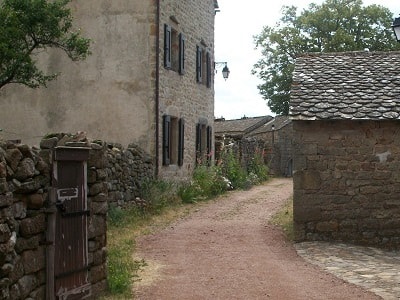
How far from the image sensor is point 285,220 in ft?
43.3

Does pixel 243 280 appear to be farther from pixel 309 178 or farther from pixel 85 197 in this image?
pixel 309 178

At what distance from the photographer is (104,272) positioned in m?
6.90

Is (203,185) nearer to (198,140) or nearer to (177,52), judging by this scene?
(198,140)

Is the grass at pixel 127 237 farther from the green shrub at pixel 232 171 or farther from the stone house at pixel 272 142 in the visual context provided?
the stone house at pixel 272 142

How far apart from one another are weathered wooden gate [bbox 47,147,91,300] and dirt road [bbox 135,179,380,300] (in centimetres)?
100

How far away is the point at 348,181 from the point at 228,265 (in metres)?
3.33

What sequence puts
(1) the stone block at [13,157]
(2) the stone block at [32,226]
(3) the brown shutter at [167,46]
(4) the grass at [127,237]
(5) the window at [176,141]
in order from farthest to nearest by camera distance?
(5) the window at [176,141], (3) the brown shutter at [167,46], (4) the grass at [127,237], (2) the stone block at [32,226], (1) the stone block at [13,157]

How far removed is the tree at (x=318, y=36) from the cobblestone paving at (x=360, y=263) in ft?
89.6

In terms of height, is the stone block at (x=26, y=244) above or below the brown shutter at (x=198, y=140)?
below

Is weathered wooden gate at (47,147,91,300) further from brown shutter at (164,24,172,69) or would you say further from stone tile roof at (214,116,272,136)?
stone tile roof at (214,116,272,136)

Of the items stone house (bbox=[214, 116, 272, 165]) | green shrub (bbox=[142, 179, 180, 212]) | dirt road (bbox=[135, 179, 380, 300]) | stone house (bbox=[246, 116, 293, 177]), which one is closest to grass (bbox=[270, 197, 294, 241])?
dirt road (bbox=[135, 179, 380, 300])

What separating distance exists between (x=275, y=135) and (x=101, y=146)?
90.1 ft

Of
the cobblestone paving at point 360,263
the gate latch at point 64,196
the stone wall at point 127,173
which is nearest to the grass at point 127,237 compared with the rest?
the stone wall at point 127,173

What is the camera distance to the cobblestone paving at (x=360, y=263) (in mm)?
7578
